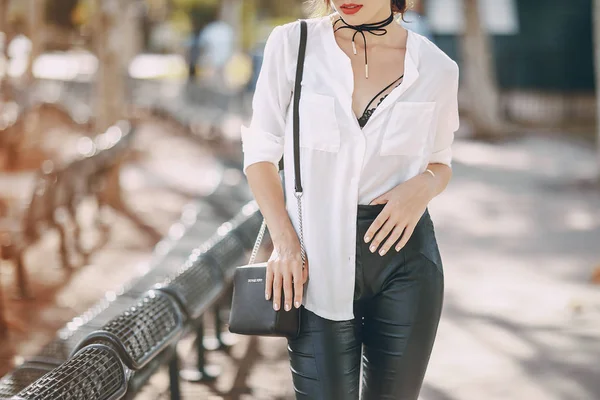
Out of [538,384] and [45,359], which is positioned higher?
[45,359]

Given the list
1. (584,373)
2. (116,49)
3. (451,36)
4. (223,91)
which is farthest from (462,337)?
(451,36)

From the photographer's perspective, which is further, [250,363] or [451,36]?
[451,36]

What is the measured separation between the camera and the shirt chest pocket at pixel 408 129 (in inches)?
92.6

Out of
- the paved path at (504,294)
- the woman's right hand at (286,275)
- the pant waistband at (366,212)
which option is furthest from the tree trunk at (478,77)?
the woman's right hand at (286,275)

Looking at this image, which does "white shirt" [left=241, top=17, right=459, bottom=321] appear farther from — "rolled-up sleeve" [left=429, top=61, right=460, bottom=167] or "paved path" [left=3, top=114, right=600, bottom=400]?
"paved path" [left=3, top=114, right=600, bottom=400]

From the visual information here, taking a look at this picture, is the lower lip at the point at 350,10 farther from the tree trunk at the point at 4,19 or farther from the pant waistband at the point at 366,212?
the tree trunk at the point at 4,19

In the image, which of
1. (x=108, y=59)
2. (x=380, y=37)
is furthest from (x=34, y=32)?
(x=380, y=37)

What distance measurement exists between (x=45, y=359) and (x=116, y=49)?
8.71 meters

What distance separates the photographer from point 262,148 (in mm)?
2375

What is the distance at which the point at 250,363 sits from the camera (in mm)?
5402

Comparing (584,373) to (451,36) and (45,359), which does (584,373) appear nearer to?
(45,359)

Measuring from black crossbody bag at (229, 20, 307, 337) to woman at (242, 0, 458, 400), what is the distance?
19 mm

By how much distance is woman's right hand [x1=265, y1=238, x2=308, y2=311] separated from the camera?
233 cm

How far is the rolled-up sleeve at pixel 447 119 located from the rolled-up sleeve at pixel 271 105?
42cm
